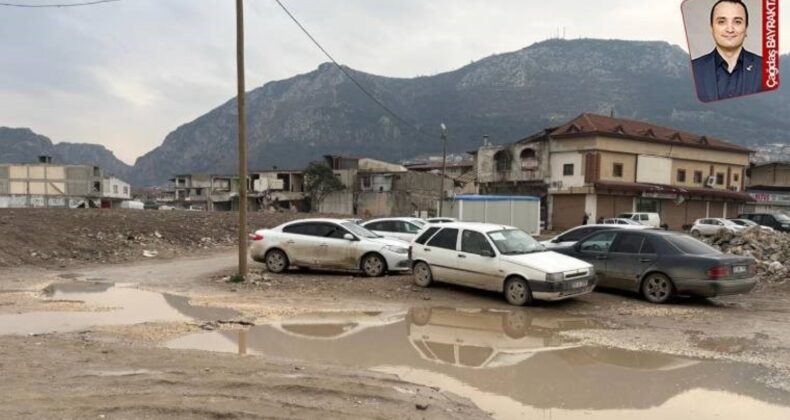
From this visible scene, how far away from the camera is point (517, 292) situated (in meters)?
11.0

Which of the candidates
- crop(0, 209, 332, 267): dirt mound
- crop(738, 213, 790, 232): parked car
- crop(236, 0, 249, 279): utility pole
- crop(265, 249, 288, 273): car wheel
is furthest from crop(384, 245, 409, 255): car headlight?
crop(738, 213, 790, 232): parked car

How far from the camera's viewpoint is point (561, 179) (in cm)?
4909

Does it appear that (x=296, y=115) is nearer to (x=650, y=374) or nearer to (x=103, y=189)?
(x=103, y=189)

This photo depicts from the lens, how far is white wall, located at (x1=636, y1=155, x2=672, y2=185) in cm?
5009

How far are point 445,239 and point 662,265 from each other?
13.8 feet

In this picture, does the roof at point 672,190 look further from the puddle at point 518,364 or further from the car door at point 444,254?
the puddle at point 518,364

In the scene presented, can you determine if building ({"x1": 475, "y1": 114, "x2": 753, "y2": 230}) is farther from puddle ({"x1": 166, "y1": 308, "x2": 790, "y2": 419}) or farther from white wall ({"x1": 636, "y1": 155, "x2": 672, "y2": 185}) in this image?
puddle ({"x1": 166, "y1": 308, "x2": 790, "y2": 419})

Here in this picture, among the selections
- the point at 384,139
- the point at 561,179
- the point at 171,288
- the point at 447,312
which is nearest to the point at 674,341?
the point at 447,312

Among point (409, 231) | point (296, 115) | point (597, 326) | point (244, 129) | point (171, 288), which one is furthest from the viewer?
point (296, 115)

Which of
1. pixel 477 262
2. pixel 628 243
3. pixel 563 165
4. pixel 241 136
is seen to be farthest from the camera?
pixel 563 165

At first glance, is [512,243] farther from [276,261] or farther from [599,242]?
[276,261]

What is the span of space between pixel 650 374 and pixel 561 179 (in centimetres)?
4396

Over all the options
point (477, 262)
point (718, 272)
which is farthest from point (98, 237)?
point (718, 272)

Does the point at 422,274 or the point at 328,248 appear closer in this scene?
the point at 422,274
